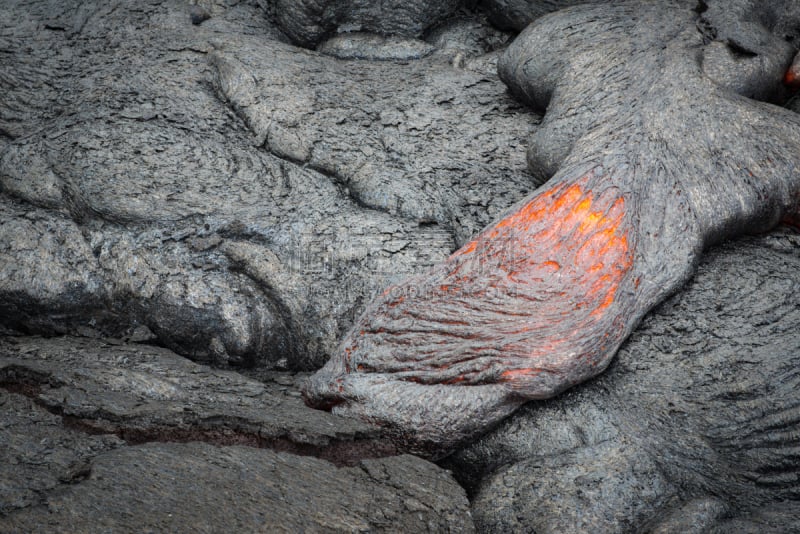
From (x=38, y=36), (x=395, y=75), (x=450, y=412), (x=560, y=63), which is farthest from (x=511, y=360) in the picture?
(x=38, y=36)

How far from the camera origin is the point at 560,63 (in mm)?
3578

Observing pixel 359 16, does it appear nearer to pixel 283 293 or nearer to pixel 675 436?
pixel 283 293

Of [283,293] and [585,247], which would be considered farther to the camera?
[283,293]

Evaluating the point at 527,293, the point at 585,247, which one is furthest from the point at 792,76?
the point at 527,293

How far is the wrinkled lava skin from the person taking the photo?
253 cm

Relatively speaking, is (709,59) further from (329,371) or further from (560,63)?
(329,371)

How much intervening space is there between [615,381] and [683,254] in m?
0.58

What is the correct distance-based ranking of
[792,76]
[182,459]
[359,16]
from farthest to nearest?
[359,16], [792,76], [182,459]

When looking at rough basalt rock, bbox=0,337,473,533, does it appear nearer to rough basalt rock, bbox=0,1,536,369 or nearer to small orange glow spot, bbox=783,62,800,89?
rough basalt rock, bbox=0,1,536,369

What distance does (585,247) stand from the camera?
8.54ft

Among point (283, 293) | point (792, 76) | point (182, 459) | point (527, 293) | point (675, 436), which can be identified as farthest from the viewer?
point (792, 76)

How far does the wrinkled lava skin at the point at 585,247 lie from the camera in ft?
8.30

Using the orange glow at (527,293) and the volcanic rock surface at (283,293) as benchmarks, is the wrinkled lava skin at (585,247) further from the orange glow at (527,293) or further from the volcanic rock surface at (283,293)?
the volcanic rock surface at (283,293)

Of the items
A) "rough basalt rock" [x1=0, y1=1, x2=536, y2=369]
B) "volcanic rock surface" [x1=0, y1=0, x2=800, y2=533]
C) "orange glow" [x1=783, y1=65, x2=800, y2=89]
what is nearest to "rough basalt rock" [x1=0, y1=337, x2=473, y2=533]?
"volcanic rock surface" [x1=0, y1=0, x2=800, y2=533]
